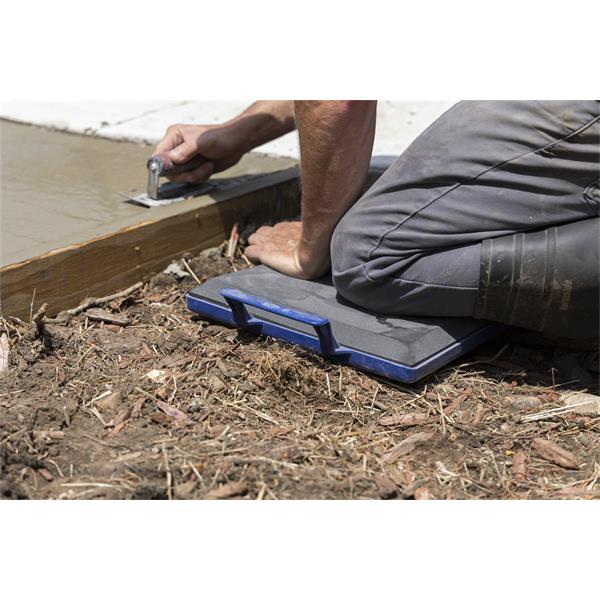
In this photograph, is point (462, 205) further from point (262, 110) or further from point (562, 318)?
point (262, 110)

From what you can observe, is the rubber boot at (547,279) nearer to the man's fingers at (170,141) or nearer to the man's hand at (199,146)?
the man's hand at (199,146)

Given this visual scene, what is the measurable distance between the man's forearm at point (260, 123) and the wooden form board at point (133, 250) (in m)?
0.16

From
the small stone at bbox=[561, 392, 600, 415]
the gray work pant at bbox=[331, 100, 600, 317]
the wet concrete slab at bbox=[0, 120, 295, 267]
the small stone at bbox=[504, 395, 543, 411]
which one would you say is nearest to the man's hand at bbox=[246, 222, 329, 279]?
the gray work pant at bbox=[331, 100, 600, 317]

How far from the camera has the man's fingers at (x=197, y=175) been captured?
331 cm

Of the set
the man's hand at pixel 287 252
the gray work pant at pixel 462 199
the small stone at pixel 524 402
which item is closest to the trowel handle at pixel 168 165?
the man's hand at pixel 287 252

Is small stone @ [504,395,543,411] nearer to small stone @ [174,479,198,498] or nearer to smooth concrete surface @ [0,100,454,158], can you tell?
small stone @ [174,479,198,498]

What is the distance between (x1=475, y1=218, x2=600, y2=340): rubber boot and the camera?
2.26m

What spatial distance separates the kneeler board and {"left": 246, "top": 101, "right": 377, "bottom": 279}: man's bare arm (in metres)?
0.11

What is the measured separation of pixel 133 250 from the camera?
2.97 meters

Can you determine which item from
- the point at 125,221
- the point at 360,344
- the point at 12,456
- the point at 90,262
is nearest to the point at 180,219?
the point at 125,221

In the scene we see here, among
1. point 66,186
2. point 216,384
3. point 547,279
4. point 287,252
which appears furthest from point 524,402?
point 66,186

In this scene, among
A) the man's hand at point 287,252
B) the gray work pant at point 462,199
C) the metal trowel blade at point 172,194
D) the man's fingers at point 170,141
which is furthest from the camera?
the man's fingers at point 170,141

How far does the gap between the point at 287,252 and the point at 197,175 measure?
630mm

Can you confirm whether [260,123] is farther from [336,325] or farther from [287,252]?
[336,325]
